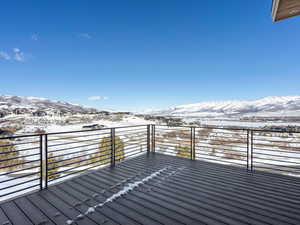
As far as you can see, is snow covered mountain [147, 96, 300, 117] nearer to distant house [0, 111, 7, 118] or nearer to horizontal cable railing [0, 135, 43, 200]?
horizontal cable railing [0, 135, 43, 200]

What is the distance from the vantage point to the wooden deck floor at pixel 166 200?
1.69 meters

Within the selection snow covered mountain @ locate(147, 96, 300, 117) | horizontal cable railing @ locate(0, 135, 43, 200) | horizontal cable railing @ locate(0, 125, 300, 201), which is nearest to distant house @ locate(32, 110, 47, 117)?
horizontal cable railing @ locate(0, 135, 43, 200)

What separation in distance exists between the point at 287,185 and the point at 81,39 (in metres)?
14.3

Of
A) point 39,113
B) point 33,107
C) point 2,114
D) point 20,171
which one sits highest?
point 33,107

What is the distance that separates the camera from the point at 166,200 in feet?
6.76

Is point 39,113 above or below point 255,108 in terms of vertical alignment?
below

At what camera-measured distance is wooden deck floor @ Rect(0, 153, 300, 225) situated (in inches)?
66.5

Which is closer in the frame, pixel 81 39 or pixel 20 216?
pixel 20 216

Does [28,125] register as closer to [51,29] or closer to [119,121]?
[119,121]

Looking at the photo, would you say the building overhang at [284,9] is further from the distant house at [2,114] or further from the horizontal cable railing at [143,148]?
the distant house at [2,114]

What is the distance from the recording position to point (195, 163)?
356cm

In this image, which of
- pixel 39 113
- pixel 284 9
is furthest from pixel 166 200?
pixel 39 113

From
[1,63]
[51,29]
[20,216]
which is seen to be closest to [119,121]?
[51,29]

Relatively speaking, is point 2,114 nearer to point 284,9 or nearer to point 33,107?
point 33,107
